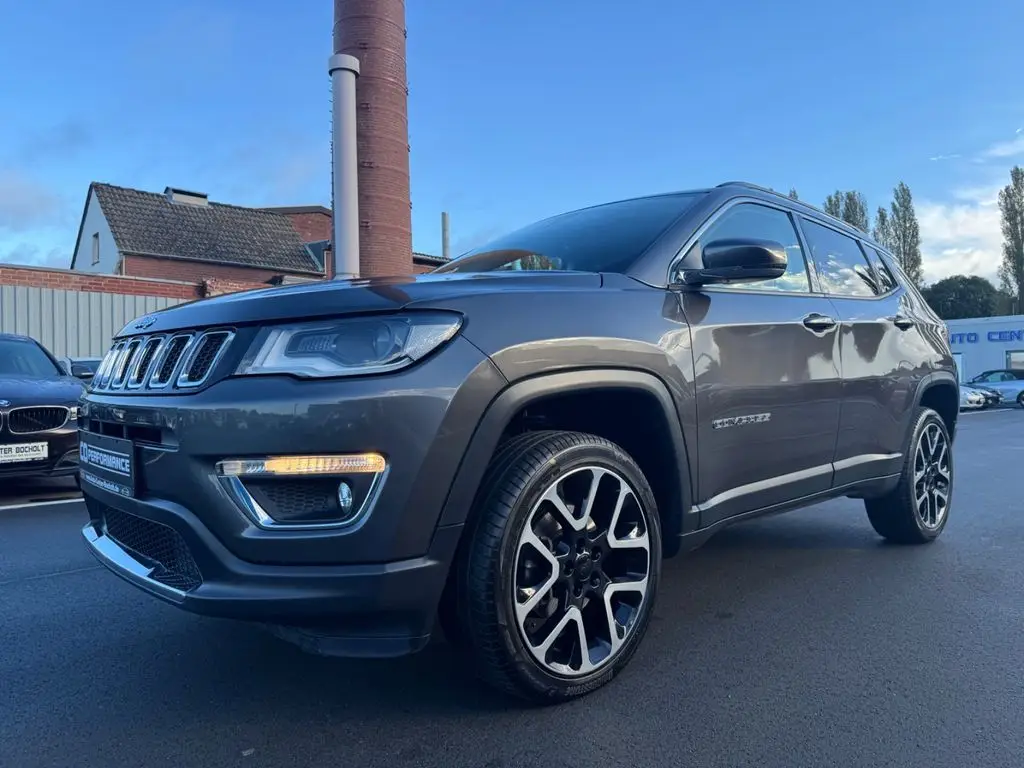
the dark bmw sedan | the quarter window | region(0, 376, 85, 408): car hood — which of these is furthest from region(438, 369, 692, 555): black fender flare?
region(0, 376, 85, 408): car hood

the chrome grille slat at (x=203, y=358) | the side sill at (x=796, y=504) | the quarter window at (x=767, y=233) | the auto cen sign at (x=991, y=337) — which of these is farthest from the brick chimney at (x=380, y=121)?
the auto cen sign at (x=991, y=337)

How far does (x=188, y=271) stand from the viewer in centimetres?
2898

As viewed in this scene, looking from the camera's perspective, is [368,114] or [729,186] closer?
[729,186]

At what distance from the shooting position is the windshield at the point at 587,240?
3.16 meters

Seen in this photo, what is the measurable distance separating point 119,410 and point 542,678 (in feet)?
5.01

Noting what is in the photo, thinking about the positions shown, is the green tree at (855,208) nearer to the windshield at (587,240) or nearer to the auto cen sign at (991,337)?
the auto cen sign at (991,337)

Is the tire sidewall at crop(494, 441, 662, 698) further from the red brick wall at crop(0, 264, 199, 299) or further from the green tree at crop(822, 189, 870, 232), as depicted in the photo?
the green tree at crop(822, 189, 870, 232)

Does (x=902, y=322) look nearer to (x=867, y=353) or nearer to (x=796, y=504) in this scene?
(x=867, y=353)

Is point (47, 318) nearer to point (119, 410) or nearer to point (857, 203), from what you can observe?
point (119, 410)

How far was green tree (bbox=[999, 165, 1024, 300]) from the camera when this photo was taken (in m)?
48.4

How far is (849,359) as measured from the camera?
378 cm

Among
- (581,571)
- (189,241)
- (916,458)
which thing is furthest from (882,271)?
(189,241)

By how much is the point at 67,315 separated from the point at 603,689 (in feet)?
57.2

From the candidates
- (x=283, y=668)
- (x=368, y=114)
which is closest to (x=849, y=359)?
(x=283, y=668)
